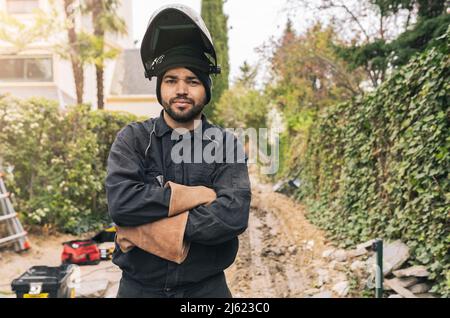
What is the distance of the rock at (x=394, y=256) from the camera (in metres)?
2.65

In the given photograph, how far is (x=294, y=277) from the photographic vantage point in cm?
350

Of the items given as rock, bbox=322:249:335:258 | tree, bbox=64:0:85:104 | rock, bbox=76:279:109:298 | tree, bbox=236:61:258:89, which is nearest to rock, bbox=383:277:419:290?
rock, bbox=322:249:335:258

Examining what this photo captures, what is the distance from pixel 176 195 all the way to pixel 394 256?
7.24ft

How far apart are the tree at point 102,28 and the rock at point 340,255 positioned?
386 cm

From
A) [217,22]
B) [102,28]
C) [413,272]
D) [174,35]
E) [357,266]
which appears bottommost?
[357,266]

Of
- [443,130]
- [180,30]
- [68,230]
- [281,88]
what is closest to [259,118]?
[281,88]

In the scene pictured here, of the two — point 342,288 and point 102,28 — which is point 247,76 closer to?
point 102,28

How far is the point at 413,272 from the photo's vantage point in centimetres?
248

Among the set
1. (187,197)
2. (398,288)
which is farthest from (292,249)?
(187,197)

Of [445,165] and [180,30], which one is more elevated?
[180,30]

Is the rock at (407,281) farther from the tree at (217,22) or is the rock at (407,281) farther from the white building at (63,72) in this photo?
the white building at (63,72)

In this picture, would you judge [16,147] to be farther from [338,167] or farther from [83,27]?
[338,167]

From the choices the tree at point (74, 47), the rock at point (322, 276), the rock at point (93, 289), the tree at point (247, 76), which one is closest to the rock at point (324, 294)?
the rock at point (322, 276)

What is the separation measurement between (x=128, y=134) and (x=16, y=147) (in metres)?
3.39
